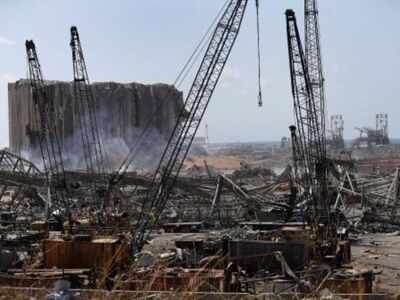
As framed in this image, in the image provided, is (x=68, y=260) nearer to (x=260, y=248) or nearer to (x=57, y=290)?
(x=260, y=248)

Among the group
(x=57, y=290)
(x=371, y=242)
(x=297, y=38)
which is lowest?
(x=371, y=242)

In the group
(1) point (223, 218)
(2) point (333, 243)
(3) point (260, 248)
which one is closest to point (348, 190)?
(1) point (223, 218)

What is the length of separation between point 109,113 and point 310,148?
7164 centimetres

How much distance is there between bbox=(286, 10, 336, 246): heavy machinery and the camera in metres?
36.5

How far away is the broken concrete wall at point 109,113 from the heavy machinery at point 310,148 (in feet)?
178

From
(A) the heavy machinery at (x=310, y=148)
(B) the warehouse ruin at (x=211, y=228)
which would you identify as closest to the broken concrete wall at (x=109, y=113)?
(B) the warehouse ruin at (x=211, y=228)

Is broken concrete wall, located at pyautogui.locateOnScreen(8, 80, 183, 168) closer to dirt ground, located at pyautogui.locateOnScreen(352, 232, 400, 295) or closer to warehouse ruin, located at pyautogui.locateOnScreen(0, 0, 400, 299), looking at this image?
warehouse ruin, located at pyautogui.locateOnScreen(0, 0, 400, 299)

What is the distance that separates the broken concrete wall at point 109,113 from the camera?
322 feet

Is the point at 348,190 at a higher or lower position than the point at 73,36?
lower

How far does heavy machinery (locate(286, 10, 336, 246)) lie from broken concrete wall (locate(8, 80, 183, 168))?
5431cm

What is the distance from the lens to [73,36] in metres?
50.1

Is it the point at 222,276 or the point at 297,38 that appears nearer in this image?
the point at 222,276

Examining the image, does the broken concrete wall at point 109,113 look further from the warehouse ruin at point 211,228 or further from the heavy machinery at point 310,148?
the heavy machinery at point 310,148

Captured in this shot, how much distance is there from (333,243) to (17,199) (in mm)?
31733
